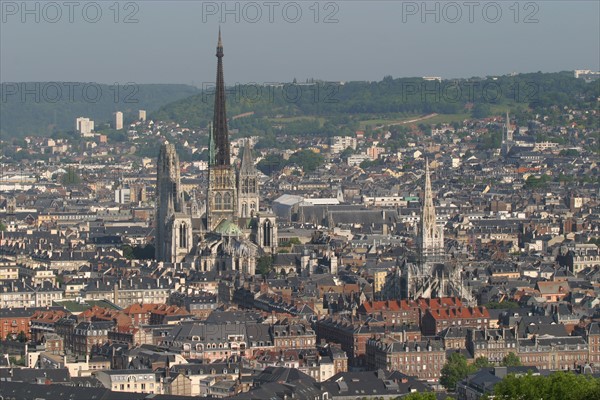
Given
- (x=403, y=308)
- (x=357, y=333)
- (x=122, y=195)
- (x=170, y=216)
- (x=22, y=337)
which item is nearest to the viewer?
(x=357, y=333)

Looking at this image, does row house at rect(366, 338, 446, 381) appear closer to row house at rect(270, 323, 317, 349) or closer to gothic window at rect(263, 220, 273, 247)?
row house at rect(270, 323, 317, 349)

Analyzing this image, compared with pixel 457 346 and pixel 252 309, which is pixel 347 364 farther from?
pixel 252 309

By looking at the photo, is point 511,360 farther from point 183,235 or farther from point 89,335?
point 183,235

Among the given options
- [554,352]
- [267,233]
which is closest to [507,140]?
[267,233]

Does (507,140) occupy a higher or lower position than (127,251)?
higher

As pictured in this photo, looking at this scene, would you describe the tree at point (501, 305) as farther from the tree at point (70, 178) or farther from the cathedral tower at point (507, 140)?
the cathedral tower at point (507, 140)

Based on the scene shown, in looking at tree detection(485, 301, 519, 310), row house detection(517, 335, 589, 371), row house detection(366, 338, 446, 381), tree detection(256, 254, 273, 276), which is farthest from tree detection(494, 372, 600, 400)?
tree detection(256, 254, 273, 276)

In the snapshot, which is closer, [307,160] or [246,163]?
[246,163]
